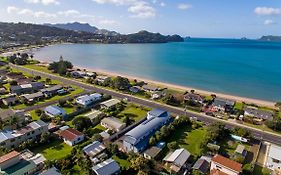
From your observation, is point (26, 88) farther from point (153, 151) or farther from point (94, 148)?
point (153, 151)

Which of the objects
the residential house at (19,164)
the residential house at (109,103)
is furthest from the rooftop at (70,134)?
the residential house at (109,103)

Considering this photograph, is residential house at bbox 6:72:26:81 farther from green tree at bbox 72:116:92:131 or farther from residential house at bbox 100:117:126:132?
residential house at bbox 100:117:126:132

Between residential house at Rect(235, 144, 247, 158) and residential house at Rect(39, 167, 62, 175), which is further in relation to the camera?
residential house at Rect(235, 144, 247, 158)

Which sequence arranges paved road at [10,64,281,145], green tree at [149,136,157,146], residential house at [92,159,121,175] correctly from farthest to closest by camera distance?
paved road at [10,64,281,145]
green tree at [149,136,157,146]
residential house at [92,159,121,175]

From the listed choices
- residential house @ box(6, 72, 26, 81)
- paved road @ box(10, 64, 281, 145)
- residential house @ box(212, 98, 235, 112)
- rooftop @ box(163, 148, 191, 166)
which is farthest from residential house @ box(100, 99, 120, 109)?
residential house @ box(6, 72, 26, 81)

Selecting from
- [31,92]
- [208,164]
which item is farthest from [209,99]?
[31,92]

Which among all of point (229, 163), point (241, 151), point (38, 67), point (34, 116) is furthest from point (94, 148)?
point (38, 67)

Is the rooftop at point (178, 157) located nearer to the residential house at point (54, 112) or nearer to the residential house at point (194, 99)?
the residential house at point (54, 112)
